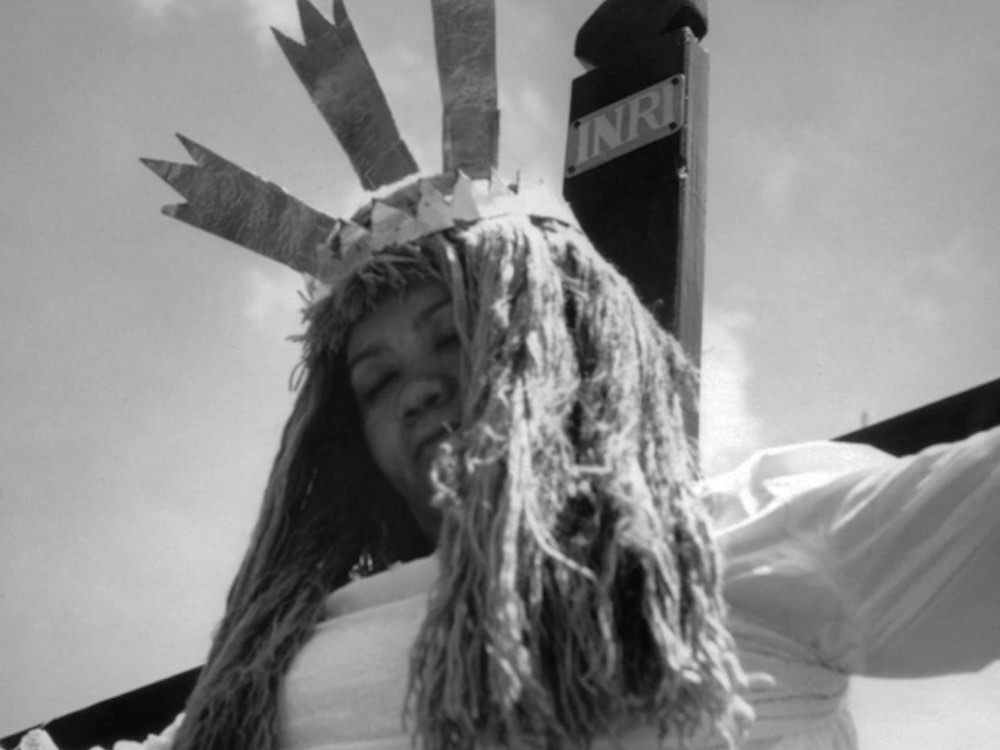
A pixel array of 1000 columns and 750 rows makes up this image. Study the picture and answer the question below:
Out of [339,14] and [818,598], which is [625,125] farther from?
[818,598]

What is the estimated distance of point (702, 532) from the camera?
43.3 inches

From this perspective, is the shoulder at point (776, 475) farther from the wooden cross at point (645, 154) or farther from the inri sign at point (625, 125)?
the inri sign at point (625, 125)

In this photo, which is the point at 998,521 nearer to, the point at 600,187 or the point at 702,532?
the point at 702,532

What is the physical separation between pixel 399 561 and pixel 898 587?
0.53 metres

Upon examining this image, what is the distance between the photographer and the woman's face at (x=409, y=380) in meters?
1.31

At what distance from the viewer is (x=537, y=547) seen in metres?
1.06

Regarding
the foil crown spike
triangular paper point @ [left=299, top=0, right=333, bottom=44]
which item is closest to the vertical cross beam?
the foil crown spike

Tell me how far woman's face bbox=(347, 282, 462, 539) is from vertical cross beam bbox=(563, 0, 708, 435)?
360 millimetres

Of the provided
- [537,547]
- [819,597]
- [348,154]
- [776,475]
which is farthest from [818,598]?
[348,154]

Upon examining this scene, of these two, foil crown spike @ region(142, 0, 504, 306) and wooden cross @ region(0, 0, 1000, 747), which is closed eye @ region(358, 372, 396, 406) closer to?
foil crown spike @ region(142, 0, 504, 306)

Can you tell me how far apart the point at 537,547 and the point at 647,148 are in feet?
2.78

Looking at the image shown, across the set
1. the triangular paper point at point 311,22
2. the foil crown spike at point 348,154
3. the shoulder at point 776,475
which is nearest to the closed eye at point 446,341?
the foil crown spike at point 348,154

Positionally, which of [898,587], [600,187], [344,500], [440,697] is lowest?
[440,697]

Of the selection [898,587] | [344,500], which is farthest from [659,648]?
[344,500]
